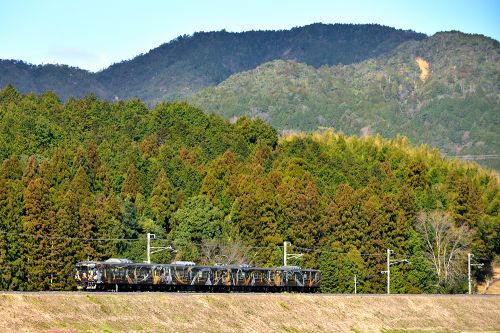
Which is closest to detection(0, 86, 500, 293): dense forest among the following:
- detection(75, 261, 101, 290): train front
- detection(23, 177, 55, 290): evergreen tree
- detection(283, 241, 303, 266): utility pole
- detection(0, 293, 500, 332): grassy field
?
detection(23, 177, 55, 290): evergreen tree

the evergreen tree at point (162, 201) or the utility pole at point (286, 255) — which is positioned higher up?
the evergreen tree at point (162, 201)

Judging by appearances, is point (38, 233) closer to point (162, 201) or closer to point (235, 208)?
point (235, 208)

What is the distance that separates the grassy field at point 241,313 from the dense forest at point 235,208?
87.3 feet

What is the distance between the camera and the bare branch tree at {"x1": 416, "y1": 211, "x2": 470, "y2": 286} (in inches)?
5699

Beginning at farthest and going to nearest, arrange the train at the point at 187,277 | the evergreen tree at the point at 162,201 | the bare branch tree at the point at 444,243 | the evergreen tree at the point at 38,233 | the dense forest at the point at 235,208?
1. the evergreen tree at the point at 162,201
2. the bare branch tree at the point at 444,243
3. the dense forest at the point at 235,208
4. the evergreen tree at the point at 38,233
5. the train at the point at 187,277

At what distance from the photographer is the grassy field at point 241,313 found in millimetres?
68500

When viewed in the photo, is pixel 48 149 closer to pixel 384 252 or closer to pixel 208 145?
pixel 208 145

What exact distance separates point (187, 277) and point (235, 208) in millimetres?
37697

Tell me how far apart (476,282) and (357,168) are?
98.8 feet

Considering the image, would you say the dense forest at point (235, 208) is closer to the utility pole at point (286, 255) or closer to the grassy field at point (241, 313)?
the utility pole at point (286, 255)

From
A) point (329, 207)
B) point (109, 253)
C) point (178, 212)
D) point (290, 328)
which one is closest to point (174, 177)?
point (178, 212)

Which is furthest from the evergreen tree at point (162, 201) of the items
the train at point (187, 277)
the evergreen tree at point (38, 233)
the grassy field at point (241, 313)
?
the grassy field at point (241, 313)

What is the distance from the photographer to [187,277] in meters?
103

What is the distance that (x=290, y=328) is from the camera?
275 feet
